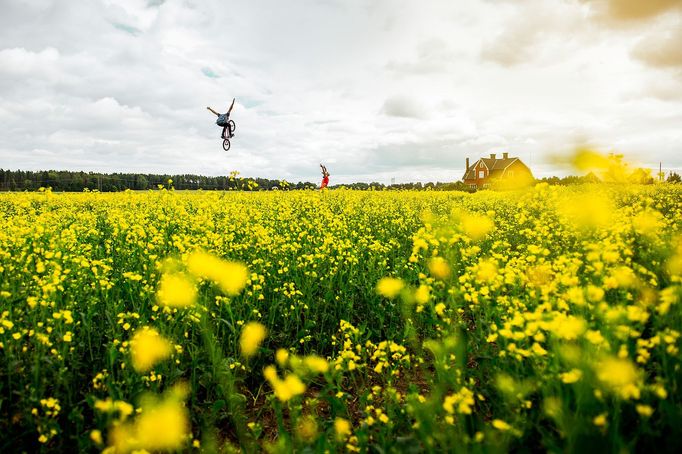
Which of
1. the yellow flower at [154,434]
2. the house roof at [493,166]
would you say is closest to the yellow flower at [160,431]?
the yellow flower at [154,434]

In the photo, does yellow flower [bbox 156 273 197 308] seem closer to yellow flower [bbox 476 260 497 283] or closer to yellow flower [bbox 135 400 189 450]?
yellow flower [bbox 135 400 189 450]

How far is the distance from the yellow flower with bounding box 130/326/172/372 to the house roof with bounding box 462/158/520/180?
6268 cm

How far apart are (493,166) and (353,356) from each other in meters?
64.4

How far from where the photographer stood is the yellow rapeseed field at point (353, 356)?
221 cm

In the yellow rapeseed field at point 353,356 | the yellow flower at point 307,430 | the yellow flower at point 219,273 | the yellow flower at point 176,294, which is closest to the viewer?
→ the yellow rapeseed field at point 353,356

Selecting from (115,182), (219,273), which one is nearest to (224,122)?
(219,273)

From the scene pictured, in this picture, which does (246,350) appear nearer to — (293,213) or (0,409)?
(0,409)

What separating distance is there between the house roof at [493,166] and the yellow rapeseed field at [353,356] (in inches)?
2334

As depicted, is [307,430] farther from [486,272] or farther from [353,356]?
[486,272]

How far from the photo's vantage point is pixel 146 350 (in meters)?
3.11

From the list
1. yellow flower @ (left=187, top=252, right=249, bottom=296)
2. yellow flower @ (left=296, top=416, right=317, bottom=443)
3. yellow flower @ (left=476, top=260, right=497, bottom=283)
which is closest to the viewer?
yellow flower @ (left=296, top=416, right=317, bottom=443)

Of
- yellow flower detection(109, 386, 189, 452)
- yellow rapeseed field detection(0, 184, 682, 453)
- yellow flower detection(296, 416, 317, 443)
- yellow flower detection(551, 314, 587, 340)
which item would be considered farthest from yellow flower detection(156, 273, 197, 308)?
yellow flower detection(551, 314, 587, 340)

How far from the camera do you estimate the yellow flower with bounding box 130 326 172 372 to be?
311 centimetres

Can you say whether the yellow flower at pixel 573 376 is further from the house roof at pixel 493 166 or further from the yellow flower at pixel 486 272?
the house roof at pixel 493 166
